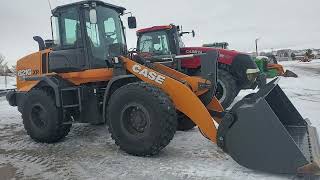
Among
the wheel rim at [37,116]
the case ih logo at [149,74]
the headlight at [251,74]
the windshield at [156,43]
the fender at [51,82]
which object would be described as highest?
the windshield at [156,43]

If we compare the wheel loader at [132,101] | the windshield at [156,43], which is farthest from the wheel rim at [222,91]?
the wheel loader at [132,101]

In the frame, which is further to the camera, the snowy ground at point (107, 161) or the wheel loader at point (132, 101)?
the snowy ground at point (107, 161)

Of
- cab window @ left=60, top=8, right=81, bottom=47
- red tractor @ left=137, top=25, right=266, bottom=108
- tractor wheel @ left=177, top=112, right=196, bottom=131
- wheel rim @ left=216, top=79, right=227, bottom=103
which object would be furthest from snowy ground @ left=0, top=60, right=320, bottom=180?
red tractor @ left=137, top=25, right=266, bottom=108

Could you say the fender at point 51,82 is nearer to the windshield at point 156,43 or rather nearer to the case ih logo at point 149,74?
the case ih logo at point 149,74

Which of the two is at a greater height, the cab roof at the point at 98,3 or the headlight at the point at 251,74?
the cab roof at the point at 98,3

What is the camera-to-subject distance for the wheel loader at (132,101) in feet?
15.2

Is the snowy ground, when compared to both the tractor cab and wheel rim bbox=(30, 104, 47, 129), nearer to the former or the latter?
wheel rim bbox=(30, 104, 47, 129)

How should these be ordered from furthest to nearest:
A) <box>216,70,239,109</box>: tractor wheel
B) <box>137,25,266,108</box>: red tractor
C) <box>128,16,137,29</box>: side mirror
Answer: <box>137,25,266,108</box>: red tractor → <box>216,70,239,109</box>: tractor wheel → <box>128,16,137,29</box>: side mirror

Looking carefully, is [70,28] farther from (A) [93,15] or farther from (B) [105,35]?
(A) [93,15]

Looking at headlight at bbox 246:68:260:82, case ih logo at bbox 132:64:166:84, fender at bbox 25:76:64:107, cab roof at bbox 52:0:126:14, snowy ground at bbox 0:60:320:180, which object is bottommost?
snowy ground at bbox 0:60:320:180

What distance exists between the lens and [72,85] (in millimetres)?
7117

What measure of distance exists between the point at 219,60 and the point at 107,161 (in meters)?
6.17

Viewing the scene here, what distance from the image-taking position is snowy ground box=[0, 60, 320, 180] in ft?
16.1

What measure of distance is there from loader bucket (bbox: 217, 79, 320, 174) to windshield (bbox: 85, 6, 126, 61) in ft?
8.98
